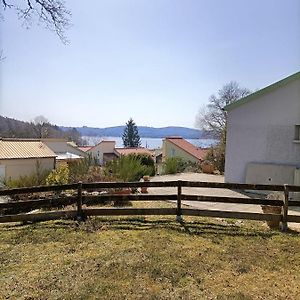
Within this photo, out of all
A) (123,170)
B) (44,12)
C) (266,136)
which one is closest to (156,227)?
(44,12)

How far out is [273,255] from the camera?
5.06 metres

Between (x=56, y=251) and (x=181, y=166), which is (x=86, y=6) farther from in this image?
(x=181, y=166)

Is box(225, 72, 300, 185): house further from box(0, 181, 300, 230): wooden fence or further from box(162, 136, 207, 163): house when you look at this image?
box(162, 136, 207, 163): house

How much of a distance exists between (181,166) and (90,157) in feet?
31.7

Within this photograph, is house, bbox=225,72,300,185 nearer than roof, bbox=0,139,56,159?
Yes

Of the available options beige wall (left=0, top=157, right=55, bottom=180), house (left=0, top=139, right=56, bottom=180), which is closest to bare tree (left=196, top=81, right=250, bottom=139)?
Result: house (left=0, top=139, right=56, bottom=180)

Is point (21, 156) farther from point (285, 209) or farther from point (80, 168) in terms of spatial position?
point (285, 209)

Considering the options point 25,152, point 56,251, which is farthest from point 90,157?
point 25,152

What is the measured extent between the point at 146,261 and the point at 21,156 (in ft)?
75.7

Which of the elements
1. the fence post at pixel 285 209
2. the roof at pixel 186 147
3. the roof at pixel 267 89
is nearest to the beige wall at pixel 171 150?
the roof at pixel 186 147

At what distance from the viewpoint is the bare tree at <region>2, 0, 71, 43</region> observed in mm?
6082

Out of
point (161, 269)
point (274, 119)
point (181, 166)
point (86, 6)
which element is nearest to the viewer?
point (161, 269)

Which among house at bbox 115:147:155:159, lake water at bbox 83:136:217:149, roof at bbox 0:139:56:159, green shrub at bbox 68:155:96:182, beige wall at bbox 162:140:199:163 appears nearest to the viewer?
green shrub at bbox 68:155:96:182

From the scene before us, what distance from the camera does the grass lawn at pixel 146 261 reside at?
3.74m
